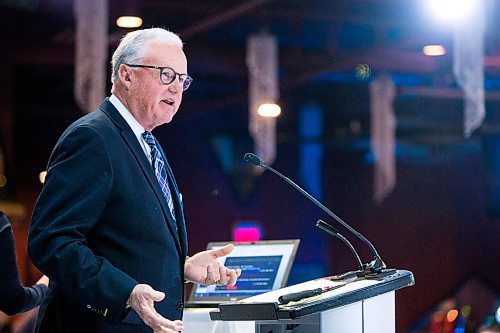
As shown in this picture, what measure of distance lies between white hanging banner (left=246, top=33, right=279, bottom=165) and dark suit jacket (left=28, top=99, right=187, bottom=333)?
252 inches

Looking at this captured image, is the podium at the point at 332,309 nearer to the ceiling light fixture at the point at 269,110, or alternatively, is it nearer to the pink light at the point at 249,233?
the ceiling light fixture at the point at 269,110

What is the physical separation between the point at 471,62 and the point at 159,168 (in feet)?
19.5

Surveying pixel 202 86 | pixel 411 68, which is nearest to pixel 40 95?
pixel 202 86

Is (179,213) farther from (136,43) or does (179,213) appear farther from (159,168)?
(136,43)

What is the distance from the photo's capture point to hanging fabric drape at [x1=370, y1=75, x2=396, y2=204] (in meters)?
8.23

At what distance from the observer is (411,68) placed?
320 inches

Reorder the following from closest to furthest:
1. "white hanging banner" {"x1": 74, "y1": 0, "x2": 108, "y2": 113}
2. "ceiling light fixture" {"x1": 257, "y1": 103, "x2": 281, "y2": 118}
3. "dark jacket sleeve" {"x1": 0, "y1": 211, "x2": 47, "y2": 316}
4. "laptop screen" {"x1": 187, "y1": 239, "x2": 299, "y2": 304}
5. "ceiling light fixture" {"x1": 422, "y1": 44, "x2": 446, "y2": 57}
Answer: "dark jacket sleeve" {"x1": 0, "y1": 211, "x2": 47, "y2": 316}
"laptop screen" {"x1": 187, "y1": 239, "x2": 299, "y2": 304}
"white hanging banner" {"x1": 74, "y1": 0, "x2": 108, "y2": 113}
"ceiling light fixture" {"x1": 422, "y1": 44, "x2": 446, "y2": 57}
"ceiling light fixture" {"x1": 257, "y1": 103, "x2": 281, "y2": 118}

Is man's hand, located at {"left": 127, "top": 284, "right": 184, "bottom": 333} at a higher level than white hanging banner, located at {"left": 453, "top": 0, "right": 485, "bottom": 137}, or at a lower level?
lower

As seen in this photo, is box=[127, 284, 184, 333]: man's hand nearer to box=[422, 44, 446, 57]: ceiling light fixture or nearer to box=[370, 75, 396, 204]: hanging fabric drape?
box=[422, 44, 446, 57]: ceiling light fixture

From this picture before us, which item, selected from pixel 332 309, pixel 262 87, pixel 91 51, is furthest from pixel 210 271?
pixel 262 87

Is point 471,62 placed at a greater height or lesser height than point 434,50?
lesser

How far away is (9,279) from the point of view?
7.21 ft

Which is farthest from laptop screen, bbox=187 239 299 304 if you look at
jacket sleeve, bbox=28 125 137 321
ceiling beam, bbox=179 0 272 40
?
ceiling beam, bbox=179 0 272 40

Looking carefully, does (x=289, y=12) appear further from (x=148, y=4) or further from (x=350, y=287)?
(x=350, y=287)
